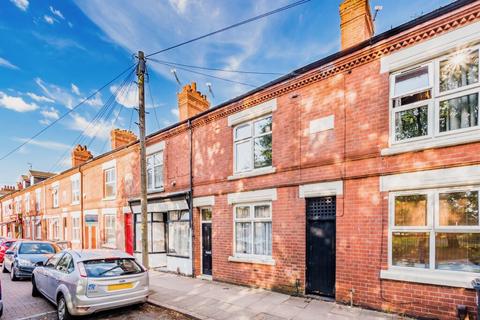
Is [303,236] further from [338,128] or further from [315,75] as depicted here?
[315,75]

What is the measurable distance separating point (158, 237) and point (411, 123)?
36.1ft

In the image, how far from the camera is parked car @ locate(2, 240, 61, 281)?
35.6 feet

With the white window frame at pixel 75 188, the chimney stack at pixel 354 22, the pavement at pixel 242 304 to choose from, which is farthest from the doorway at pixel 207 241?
the white window frame at pixel 75 188

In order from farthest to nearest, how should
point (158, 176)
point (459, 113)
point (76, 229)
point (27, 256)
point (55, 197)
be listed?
1. point (55, 197)
2. point (76, 229)
3. point (158, 176)
4. point (27, 256)
5. point (459, 113)

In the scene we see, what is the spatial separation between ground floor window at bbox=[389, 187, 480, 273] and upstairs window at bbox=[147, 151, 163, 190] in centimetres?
1006

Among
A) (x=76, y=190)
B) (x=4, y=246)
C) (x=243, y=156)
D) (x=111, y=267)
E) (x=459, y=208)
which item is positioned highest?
(x=243, y=156)

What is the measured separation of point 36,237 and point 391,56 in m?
34.4

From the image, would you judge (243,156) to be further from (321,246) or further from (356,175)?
(356,175)

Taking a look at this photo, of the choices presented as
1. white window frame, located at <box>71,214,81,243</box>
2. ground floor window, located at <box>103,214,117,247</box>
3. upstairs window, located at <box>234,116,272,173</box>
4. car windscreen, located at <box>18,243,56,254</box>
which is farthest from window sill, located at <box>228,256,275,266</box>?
white window frame, located at <box>71,214,81,243</box>

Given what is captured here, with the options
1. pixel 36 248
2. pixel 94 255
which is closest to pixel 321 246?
pixel 94 255

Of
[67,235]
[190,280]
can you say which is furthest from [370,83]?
[67,235]

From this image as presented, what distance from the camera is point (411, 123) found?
6211 millimetres

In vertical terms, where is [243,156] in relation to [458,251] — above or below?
above

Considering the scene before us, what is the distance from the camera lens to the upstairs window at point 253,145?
8.99 m
